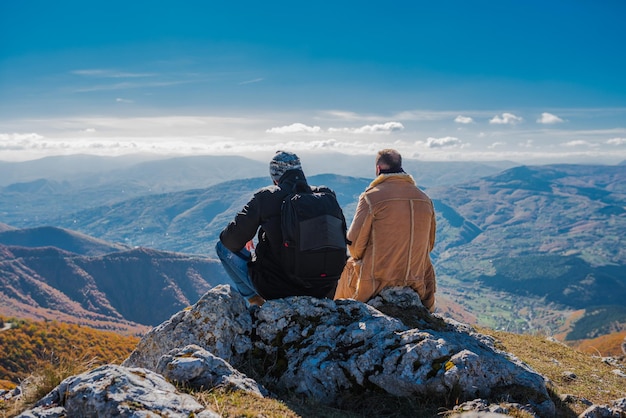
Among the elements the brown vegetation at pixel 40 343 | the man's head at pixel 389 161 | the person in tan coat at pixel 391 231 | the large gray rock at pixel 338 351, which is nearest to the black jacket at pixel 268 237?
the large gray rock at pixel 338 351

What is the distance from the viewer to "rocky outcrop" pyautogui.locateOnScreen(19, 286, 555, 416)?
5.45m

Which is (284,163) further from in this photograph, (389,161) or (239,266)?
(389,161)

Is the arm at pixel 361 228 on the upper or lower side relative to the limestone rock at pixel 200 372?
upper

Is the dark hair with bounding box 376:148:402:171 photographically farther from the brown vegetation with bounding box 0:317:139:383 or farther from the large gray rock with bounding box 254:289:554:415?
the brown vegetation with bounding box 0:317:139:383

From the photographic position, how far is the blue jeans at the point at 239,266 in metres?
8.45

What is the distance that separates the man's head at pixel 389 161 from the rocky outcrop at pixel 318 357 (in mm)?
3381

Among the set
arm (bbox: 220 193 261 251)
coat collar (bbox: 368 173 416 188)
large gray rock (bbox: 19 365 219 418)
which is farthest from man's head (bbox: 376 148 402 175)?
large gray rock (bbox: 19 365 219 418)

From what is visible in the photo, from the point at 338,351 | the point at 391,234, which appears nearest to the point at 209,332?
the point at 338,351

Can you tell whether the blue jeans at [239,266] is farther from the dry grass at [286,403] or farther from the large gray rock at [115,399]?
the large gray rock at [115,399]

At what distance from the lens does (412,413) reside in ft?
17.7

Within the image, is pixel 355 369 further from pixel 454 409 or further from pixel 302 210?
pixel 302 210

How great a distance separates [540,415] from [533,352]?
6963mm

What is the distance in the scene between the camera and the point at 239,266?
8539 mm

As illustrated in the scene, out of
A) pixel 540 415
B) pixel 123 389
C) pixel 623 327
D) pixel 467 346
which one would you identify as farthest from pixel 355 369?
pixel 623 327
